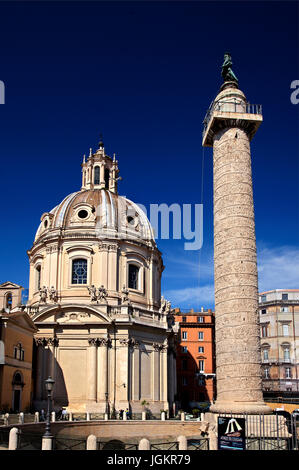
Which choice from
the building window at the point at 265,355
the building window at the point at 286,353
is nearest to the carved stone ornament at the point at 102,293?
the building window at the point at 265,355

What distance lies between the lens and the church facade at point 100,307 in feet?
139

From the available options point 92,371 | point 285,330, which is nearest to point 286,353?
point 285,330

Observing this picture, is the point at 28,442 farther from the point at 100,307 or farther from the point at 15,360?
the point at 100,307

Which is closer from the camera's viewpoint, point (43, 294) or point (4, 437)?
point (4, 437)

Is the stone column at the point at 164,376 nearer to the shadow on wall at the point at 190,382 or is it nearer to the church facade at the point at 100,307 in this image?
the church facade at the point at 100,307

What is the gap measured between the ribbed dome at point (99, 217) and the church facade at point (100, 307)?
0.09m

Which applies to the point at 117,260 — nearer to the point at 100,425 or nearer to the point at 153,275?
the point at 153,275

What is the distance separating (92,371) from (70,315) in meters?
4.92

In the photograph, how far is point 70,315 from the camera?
43656 millimetres

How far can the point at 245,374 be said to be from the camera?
23453 mm

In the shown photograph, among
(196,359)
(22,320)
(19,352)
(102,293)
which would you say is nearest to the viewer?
(19,352)

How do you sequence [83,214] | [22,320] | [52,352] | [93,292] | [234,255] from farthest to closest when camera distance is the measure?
[83,214]
[93,292]
[52,352]
[22,320]
[234,255]

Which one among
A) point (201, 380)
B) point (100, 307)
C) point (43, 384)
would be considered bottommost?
point (201, 380)

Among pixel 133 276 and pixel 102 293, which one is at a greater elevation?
pixel 133 276
